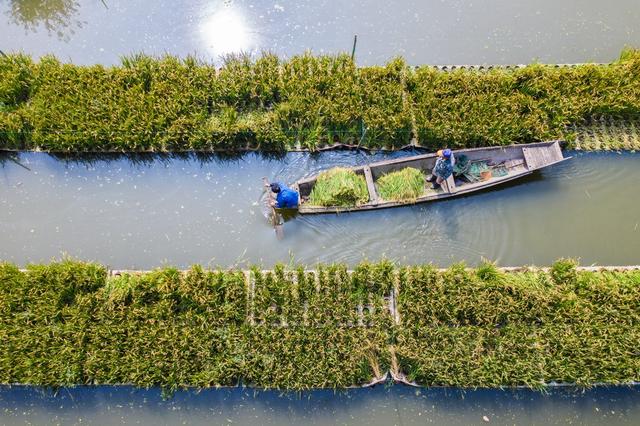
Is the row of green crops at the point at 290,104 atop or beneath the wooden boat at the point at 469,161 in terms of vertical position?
atop

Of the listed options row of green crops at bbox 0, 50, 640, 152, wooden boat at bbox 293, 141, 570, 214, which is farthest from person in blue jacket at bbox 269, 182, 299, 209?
row of green crops at bbox 0, 50, 640, 152

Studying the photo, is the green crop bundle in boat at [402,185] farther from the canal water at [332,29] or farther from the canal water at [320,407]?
the canal water at [320,407]

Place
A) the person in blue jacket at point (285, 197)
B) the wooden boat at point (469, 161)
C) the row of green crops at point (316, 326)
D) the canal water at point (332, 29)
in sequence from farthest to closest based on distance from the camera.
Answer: the canal water at point (332, 29) → the wooden boat at point (469, 161) → the person in blue jacket at point (285, 197) → the row of green crops at point (316, 326)

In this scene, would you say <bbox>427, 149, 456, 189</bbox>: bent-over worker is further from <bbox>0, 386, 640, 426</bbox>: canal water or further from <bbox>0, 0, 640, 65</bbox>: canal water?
<bbox>0, 386, 640, 426</bbox>: canal water

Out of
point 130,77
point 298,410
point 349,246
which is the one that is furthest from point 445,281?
point 130,77

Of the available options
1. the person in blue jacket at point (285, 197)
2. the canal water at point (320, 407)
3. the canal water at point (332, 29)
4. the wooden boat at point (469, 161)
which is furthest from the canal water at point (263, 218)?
the canal water at point (332, 29)
